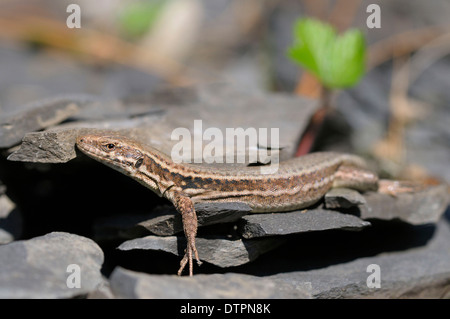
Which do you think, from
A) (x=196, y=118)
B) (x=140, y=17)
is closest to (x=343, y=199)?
(x=196, y=118)

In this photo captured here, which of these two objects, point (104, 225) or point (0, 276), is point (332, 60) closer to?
point (104, 225)

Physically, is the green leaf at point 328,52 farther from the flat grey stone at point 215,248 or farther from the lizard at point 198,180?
the flat grey stone at point 215,248

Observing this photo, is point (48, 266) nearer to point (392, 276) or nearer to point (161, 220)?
point (161, 220)

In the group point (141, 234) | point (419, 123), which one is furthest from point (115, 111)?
point (419, 123)

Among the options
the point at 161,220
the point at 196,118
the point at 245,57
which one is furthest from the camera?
the point at 245,57

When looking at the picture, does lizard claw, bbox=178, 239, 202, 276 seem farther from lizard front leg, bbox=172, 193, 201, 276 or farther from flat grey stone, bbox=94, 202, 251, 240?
flat grey stone, bbox=94, 202, 251, 240
